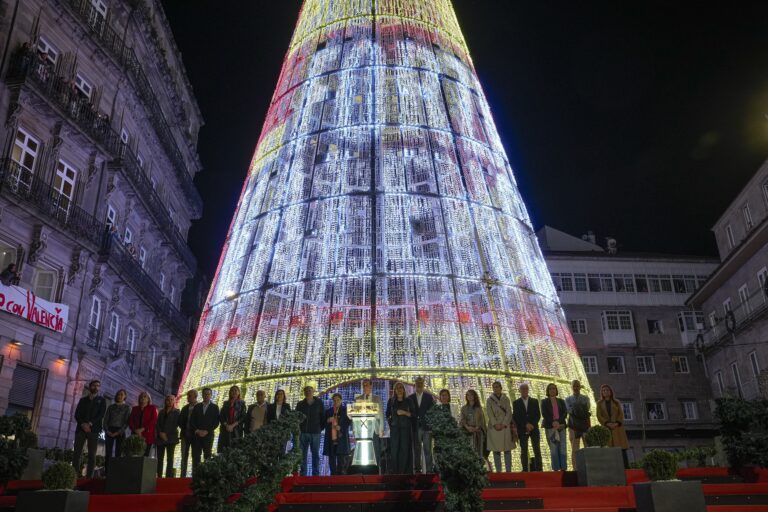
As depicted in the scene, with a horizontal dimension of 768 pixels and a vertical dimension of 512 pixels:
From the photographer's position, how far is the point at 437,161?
50.3 feet

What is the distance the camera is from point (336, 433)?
1143cm

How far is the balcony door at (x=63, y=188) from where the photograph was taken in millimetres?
21594

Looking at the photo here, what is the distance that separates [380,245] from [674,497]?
8126 millimetres

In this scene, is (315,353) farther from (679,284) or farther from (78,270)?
(679,284)

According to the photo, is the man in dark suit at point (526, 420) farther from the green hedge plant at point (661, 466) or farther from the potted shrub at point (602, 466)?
the green hedge plant at point (661, 466)

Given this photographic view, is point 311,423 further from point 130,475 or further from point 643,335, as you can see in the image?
point 643,335

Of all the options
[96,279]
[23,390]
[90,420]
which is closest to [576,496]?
[90,420]

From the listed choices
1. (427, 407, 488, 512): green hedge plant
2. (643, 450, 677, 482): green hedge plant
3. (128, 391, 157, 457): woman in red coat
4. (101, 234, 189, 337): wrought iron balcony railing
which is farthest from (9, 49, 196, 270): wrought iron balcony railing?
(643, 450, 677, 482): green hedge plant

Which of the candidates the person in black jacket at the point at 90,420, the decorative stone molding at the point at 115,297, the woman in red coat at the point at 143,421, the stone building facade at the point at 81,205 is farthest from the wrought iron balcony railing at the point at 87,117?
the woman in red coat at the point at 143,421

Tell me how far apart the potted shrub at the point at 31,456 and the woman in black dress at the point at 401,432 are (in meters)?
5.57

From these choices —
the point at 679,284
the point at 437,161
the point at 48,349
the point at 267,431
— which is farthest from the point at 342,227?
the point at 679,284

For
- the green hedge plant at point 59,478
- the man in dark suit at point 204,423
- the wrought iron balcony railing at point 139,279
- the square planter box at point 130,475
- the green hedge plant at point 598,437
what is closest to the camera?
the green hedge plant at point 59,478

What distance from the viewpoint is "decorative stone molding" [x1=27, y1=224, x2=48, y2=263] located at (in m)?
20.0

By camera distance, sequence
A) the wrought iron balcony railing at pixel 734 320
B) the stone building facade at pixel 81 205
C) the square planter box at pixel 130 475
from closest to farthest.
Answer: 1. the square planter box at pixel 130 475
2. the stone building facade at pixel 81 205
3. the wrought iron balcony railing at pixel 734 320
